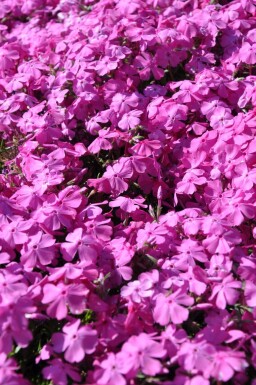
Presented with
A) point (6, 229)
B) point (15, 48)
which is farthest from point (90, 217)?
point (15, 48)

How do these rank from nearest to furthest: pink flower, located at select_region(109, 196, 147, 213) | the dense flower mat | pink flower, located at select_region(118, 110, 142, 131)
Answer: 1. the dense flower mat
2. pink flower, located at select_region(109, 196, 147, 213)
3. pink flower, located at select_region(118, 110, 142, 131)

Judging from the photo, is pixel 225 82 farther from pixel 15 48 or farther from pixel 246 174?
pixel 15 48

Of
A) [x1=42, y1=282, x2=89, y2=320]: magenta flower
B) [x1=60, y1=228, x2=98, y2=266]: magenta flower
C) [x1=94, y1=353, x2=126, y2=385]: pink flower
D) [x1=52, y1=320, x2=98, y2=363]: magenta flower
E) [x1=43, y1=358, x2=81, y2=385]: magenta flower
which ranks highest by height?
[x1=42, y1=282, x2=89, y2=320]: magenta flower

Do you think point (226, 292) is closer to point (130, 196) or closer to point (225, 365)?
point (225, 365)

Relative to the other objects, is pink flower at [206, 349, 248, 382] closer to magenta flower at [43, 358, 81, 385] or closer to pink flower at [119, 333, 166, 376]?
pink flower at [119, 333, 166, 376]

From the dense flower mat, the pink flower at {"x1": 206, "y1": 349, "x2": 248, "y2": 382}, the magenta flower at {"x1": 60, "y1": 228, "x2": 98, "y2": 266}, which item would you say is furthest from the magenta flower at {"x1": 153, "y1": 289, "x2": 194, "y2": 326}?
the magenta flower at {"x1": 60, "y1": 228, "x2": 98, "y2": 266}

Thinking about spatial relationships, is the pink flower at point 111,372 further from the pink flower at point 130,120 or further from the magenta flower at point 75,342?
the pink flower at point 130,120

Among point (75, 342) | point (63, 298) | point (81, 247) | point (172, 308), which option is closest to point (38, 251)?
point (81, 247)

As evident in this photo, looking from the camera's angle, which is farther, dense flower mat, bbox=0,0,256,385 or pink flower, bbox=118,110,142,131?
pink flower, bbox=118,110,142,131
